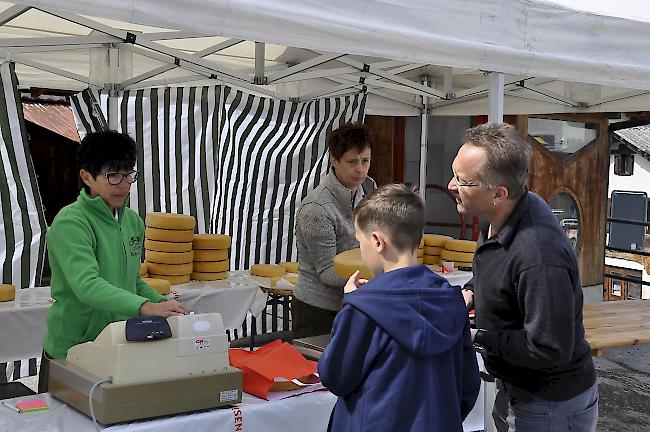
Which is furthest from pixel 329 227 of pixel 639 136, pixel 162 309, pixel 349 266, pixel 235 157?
pixel 639 136

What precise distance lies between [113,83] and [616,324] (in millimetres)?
3570

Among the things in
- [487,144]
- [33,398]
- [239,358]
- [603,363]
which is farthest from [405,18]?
[603,363]

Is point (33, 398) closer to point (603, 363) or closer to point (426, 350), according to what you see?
point (426, 350)

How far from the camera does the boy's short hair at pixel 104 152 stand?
2527 millimetres

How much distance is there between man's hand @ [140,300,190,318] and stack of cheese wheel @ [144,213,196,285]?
85.2 inches

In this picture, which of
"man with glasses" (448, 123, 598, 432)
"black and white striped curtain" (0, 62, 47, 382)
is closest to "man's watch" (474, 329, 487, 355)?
"man with glasses" (448, 123, 598, 432)

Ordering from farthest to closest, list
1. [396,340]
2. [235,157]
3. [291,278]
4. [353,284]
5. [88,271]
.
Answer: [235,157] → [291,278] → [88,271] → [353,284] → [396,340]

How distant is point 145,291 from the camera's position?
284 centimetres

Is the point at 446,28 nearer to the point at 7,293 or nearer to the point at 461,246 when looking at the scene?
the point at 461,246

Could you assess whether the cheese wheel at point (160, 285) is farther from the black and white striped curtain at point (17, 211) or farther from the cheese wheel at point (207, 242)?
the black and white striped curtain at point (17, 211)

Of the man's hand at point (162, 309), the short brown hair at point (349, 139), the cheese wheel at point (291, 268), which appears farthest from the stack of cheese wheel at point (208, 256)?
the man's hand at point (162, 309)

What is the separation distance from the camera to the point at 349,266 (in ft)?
8.98

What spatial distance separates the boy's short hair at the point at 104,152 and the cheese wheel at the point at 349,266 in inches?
32.7

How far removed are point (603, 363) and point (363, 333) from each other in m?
5.13
